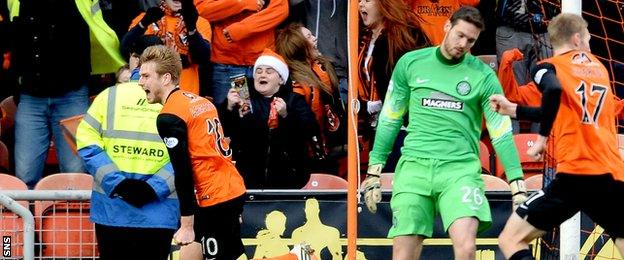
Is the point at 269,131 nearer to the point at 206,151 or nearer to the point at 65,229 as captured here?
the point at 65,229

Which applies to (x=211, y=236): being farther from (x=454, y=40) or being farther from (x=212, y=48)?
(x=212, y=48)

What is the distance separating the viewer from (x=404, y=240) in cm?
1001

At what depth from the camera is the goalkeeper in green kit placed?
9.97 metres

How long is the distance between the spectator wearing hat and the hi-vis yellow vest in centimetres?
106

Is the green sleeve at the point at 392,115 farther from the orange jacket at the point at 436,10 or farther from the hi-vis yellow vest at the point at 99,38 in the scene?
the hi-vis yellow vest at the point at 99,38

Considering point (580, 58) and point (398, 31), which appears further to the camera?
point (398, 31)

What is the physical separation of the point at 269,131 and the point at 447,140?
2.25 metres

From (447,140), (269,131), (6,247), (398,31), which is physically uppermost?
(398,31)

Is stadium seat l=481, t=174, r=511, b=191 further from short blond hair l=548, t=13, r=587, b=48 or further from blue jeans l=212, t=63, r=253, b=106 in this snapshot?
blue jeans l=212, t=63, r=253, b=106

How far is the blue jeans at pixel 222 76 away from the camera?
41.8 ft

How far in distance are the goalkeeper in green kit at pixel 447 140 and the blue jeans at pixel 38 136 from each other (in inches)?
120

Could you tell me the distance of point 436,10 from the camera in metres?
12.8

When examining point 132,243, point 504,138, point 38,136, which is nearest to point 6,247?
point 132,243

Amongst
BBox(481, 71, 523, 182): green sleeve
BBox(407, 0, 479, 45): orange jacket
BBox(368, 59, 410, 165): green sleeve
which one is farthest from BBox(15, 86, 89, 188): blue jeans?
BBox(481, 71, 523, 182): green sleeve
